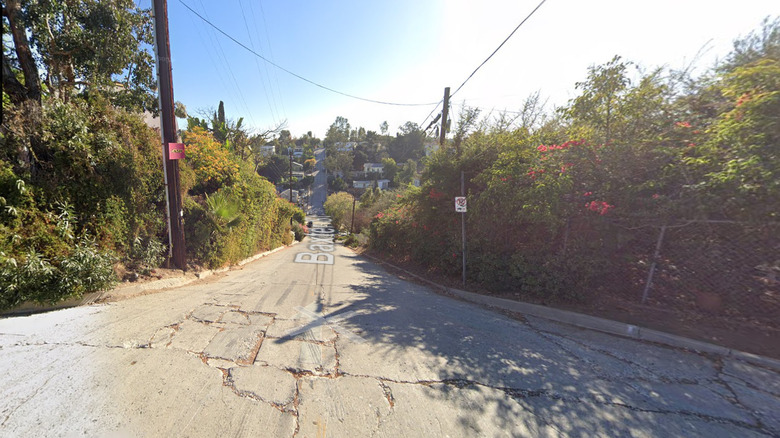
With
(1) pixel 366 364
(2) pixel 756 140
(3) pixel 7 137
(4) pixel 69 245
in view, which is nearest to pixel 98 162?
(3) pixel 7 137

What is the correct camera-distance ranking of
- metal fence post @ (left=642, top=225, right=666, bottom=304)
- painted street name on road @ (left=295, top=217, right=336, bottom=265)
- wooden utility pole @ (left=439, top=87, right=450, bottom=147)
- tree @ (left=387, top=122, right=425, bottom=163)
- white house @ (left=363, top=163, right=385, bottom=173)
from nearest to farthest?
metal fence post @ (left=642, top=225, right=666, bottom=304) → wooden utility pole @ (left=439, top=87, right=450, bottom=147) → painted street name on road @ (left=295, top=217, right=336, bottom=265) → white house @ (left=363, top=163, right=385, bottom=173) → tree @ (left=387, top=122, right=425, bottom=163)

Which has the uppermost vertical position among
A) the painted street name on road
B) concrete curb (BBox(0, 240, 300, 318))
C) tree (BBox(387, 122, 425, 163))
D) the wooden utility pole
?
tree (BBox(387, 122, 425, 163))

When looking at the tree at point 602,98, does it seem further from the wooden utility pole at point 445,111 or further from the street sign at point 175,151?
the street sign at point 175,151

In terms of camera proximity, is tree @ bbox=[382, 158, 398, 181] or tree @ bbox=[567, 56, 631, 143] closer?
tree @ bbox=[567, 56, 631, 143]

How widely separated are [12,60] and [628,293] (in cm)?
1211

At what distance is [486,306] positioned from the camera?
5.54 m

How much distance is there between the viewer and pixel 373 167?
7169 centimetres

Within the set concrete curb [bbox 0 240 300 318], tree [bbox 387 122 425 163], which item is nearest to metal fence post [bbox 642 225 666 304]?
concrete curb [bbox 0 240 300 318]

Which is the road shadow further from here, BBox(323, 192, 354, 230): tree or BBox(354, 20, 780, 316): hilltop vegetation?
BBox(323, 192, 354, 230): tree

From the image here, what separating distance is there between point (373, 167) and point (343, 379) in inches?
2790

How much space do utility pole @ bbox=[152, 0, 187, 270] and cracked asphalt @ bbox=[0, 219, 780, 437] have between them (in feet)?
7.86

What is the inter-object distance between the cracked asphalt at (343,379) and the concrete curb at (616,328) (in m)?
0.15

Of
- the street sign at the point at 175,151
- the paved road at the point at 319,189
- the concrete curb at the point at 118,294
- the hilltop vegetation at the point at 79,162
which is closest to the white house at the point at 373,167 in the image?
the paved road at the point at 319,189

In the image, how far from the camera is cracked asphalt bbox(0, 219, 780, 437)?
209cm
